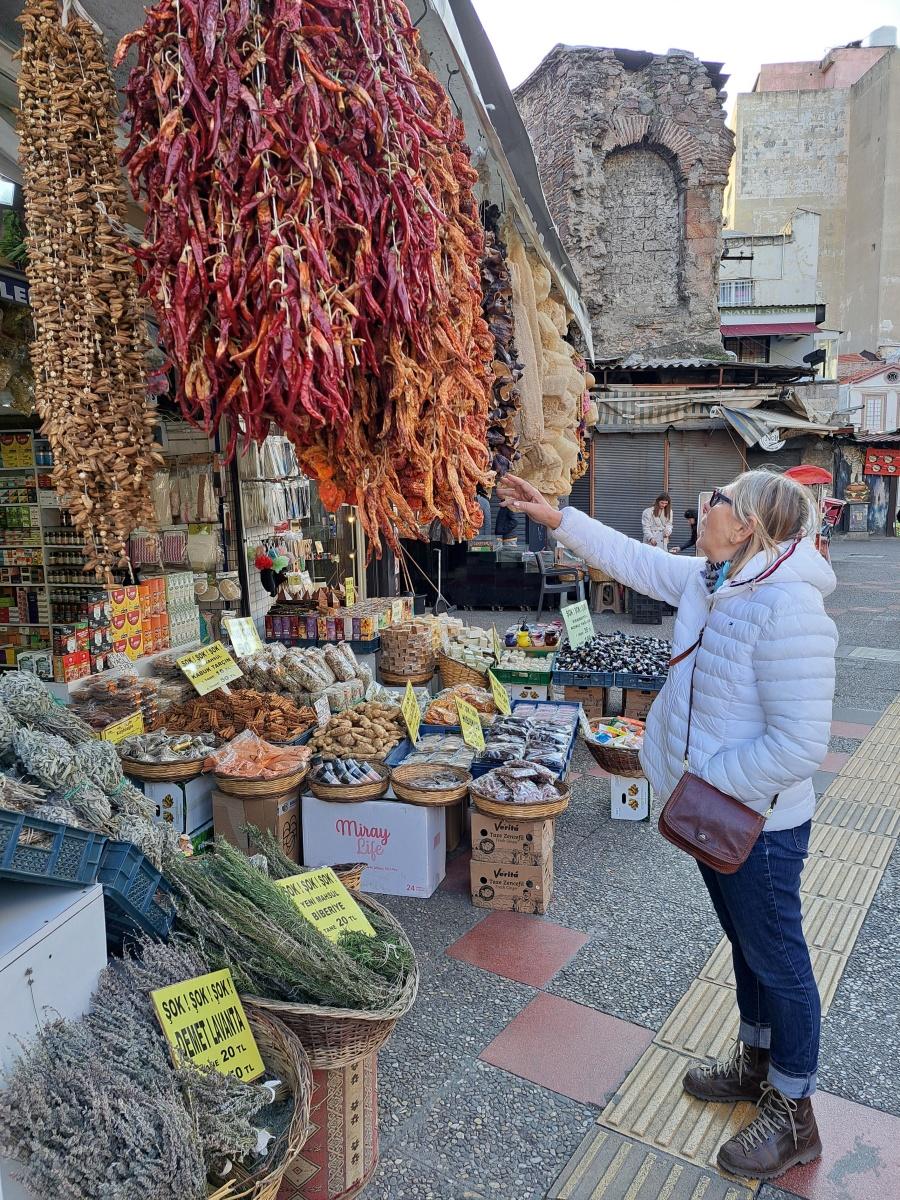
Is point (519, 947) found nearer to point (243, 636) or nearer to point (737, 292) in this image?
point (243, 636)

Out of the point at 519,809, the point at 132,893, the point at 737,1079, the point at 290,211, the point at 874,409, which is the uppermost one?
the point at 874,409

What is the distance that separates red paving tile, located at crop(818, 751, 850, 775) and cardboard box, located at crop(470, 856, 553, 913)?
287 cm

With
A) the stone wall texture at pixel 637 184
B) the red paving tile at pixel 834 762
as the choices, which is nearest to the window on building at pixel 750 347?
the stone wall texture at pixel 637 184

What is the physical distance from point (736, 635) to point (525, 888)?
2.03 metres

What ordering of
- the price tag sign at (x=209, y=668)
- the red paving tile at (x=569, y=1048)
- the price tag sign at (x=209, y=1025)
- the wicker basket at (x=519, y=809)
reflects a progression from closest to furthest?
1. the price tag sign at (x=209, y=1025)
2. the red paving tile at (x=569, y=1048)
3. the wicker basket at (x=519, y=809)
4. the price tag sign at (x=209, y=668)

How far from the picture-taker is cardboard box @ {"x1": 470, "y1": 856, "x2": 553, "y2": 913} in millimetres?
3760

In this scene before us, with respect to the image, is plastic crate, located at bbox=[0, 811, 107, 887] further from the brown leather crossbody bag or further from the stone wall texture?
the stone wall texture

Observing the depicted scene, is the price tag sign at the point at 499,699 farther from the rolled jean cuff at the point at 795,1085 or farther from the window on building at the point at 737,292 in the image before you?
the window on building at the point at 737,292

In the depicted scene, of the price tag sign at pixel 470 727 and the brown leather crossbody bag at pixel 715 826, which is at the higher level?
the brown leather crossbody bag at pixel 715 826

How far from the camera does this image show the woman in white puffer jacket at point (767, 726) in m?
2.14

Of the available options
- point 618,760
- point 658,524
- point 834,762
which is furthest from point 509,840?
point 658,524

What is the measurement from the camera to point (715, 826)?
2.22 m

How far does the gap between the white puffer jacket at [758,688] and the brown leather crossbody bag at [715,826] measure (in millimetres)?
33

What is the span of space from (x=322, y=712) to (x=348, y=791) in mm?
817
